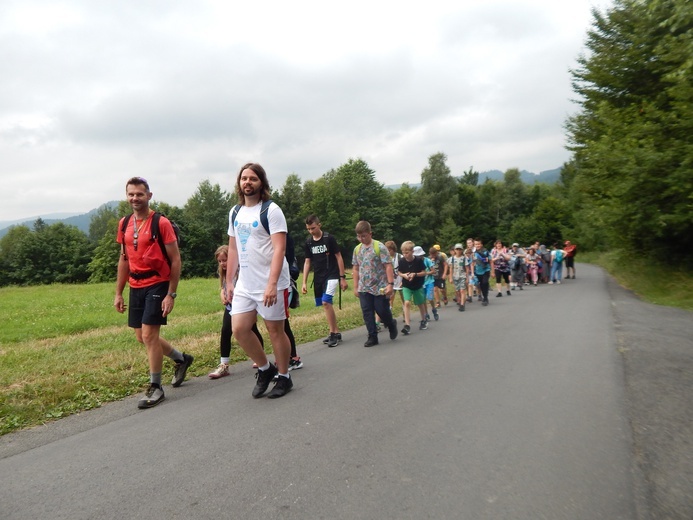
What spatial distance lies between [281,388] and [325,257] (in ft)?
11.1

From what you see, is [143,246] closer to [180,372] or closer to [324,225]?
[180,372]

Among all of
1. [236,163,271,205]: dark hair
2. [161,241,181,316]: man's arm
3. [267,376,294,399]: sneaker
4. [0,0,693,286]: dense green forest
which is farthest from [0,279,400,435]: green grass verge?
[0,0,693,286]: dense green forest

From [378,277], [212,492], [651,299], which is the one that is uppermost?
[378,277]

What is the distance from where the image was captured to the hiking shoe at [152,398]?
462 centimetres

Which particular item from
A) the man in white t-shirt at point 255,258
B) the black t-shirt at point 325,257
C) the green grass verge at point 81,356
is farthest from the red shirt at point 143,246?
the black t-shirt at point 325,257

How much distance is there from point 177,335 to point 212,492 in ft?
22.3

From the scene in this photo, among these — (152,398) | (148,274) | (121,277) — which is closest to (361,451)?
(152,398)

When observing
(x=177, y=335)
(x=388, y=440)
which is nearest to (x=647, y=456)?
(x=388, y=440)

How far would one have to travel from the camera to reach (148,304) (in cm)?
473

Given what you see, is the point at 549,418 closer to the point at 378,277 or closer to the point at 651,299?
the point at 378,277

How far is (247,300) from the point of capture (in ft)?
15.1

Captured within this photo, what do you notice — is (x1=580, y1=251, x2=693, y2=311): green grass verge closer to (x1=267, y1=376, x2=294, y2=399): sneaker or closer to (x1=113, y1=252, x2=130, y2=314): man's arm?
(x1=267, y1=376, x2=294, y2=399): sneaker

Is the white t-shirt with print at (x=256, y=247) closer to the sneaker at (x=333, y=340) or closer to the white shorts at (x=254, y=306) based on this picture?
the white shorts at (x=254, y=306)

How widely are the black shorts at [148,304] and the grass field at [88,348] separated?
0.94 m
